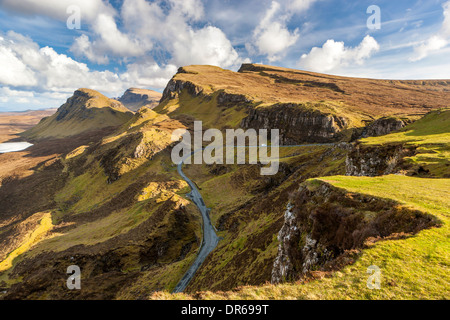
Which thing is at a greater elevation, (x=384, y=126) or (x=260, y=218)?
(x=384, y=126)

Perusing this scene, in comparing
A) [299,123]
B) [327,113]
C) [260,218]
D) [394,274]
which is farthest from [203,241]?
[327,113]

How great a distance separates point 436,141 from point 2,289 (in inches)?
3717

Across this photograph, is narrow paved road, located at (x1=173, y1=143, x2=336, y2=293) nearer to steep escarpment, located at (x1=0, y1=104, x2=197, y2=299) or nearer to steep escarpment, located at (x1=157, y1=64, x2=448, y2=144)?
steep escarpment, located at (x1=0, y1=104, x2=197, y2=299)

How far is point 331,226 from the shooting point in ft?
59.9

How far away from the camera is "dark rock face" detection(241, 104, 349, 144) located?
99.1 metres

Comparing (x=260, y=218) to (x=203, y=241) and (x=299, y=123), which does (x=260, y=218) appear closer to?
(x=203, y=241)

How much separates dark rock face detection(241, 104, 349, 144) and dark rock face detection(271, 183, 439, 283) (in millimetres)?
85723

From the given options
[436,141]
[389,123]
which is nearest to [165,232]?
[436,141]

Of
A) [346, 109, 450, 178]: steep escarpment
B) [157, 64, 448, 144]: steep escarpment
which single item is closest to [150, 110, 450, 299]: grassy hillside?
[346, 109, 450, 178]: steep escarpment

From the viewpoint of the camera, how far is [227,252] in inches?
1612

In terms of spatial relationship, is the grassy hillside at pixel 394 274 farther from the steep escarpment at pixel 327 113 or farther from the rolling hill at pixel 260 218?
the steep escarpment at pixel 327 113

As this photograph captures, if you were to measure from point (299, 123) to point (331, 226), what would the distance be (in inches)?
3959

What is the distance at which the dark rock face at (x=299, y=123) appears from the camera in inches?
3903
